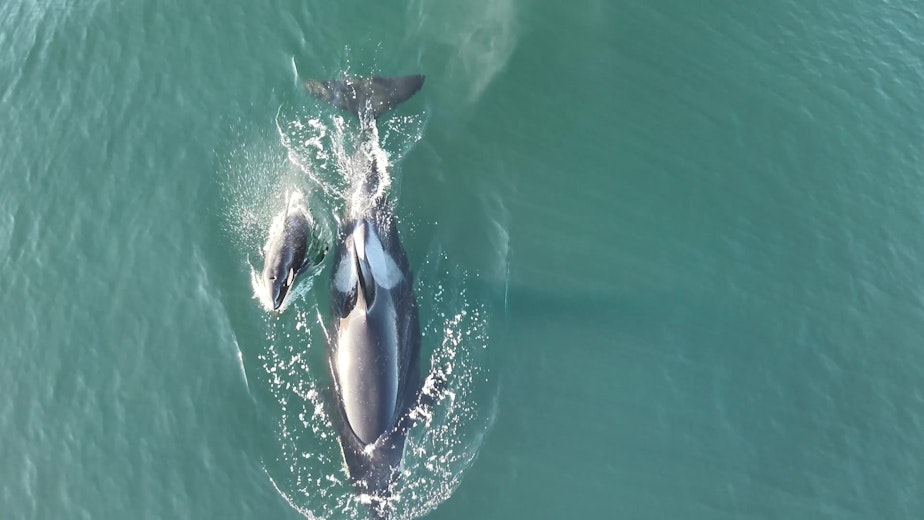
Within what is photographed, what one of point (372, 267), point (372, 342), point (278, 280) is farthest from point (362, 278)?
point (278, 280)

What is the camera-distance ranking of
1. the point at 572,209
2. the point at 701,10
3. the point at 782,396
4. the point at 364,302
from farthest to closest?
1. the point at 701,10
2. the point at 572,209
3. the point at 782,396
4. the point at 364,302

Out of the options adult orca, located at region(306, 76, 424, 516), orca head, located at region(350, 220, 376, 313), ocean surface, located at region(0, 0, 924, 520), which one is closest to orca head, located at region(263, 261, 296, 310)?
ocean surface, located at region(0, 0, 924, 520)

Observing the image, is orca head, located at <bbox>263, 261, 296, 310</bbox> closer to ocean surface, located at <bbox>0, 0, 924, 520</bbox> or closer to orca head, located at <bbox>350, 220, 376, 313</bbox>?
ocean surface, located at <bbox>0, 0, 924, 520</bbox>

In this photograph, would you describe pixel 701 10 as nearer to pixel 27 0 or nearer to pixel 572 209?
pixel 572 209

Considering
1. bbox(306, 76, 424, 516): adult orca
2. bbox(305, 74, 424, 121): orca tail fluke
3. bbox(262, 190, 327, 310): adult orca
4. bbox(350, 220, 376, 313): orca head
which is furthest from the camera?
bbox(305, 74, 424, 121): orca tail fluke

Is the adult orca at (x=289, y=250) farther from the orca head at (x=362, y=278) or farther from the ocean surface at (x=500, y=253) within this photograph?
the orca head at (x=362, y=278)

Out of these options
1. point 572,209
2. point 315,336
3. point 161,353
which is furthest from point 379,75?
point 161,353
